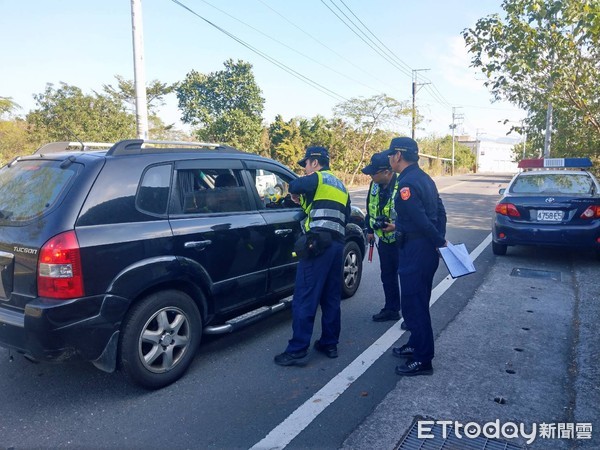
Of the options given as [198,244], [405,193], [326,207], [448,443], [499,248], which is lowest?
[448,443]

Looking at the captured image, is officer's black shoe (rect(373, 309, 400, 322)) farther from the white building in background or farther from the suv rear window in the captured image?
the white building in background

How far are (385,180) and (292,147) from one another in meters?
22.5

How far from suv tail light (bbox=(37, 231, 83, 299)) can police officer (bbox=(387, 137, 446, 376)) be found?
2.37 metres

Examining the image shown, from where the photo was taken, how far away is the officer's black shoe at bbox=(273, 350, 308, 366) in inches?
152

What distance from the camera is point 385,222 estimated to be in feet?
15.7

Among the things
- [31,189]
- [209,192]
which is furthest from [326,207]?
[31,189]

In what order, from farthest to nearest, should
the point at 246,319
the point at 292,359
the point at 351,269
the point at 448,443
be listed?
the point at 351,269
the point at 246,319
the point at 292,359
the point at 448,443

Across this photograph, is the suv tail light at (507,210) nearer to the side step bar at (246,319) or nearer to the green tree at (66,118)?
the side step bar at (246,319)

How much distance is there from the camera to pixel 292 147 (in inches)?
1058

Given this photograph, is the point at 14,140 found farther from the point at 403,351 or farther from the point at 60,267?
the point at 403,351

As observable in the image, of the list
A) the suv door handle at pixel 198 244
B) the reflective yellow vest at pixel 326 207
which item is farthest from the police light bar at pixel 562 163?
the suv door handle at pixel 198 244

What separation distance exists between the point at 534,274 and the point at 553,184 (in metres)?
1.83

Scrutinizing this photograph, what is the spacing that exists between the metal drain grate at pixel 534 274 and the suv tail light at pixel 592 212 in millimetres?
970

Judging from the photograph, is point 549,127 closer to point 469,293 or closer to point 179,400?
point 469,293
